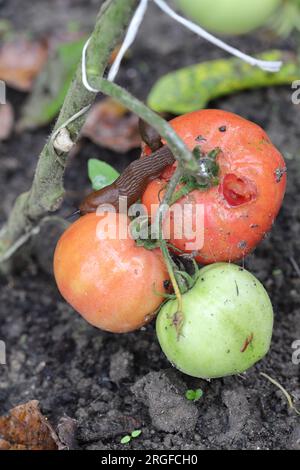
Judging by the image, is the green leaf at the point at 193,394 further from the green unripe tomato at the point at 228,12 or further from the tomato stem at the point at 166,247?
the green unripe tomato at the point at 228,12

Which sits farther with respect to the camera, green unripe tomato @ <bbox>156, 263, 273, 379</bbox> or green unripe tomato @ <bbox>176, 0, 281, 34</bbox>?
green unripe tomato @ <bbox>156, 263, 273, 379</bbox>

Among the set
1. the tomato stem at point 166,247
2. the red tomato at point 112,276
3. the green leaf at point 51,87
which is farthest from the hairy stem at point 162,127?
Result: the green leaf at point 51,87

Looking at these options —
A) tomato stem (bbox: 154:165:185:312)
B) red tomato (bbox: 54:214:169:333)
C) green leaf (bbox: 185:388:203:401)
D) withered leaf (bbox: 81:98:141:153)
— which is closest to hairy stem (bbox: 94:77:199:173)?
tomato stem (bbox: 154:165:185:312)

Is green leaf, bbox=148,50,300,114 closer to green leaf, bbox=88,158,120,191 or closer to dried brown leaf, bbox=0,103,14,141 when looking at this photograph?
dried brown leaf, bbox=0,103,14,141

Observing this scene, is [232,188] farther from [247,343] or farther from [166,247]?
[247,343]

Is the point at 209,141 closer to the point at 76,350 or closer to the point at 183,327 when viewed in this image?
the point at 183,327

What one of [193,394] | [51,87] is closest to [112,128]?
[51,87]
